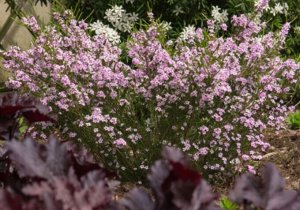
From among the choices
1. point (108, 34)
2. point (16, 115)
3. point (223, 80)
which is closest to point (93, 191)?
point (16, 115)

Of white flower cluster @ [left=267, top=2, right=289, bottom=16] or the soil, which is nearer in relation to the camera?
the soil

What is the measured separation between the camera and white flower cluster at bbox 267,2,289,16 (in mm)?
6039

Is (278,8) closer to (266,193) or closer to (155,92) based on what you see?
(155,92)

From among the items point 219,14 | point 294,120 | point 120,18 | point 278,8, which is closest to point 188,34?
point 219,14

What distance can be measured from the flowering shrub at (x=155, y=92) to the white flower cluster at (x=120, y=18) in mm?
1846

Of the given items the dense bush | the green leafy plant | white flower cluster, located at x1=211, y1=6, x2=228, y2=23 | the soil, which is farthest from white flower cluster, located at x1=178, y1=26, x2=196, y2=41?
the dense bush

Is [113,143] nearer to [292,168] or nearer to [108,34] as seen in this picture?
[292,168]

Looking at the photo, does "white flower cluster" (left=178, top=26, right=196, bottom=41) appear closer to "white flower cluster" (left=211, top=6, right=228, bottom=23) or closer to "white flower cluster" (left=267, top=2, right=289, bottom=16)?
"white flower cluster" (left=211, top=6, right=228, bottom=23)

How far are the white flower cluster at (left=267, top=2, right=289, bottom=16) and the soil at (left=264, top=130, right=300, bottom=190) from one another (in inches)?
56.7

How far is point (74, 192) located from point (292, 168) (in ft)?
11.0

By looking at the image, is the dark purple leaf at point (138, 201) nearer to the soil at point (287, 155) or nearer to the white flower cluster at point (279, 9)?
the soil at point (287, 155)

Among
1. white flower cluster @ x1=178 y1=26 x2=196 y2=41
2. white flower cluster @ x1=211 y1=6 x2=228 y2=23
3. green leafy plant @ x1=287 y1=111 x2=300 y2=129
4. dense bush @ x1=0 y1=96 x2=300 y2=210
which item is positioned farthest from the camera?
white flower cluster @ x1=211 y1=6 x2=228 y2=23

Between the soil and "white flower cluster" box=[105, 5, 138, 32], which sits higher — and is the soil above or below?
below

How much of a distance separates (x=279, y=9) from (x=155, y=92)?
2.95 m
